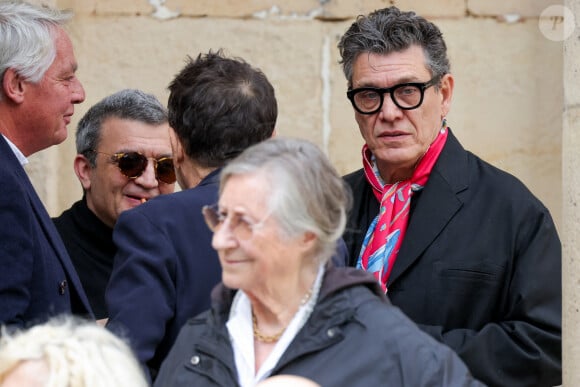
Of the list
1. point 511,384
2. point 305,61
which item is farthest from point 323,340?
point 305,61

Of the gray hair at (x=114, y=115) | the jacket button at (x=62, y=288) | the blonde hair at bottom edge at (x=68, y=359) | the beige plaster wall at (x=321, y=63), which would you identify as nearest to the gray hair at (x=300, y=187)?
the blonde hair at bottom edge at (x=68, y=359)

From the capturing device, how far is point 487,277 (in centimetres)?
380

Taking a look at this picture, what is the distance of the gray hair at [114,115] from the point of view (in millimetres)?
4770

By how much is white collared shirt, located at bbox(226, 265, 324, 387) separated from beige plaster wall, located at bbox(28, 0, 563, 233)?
2642 millimetres

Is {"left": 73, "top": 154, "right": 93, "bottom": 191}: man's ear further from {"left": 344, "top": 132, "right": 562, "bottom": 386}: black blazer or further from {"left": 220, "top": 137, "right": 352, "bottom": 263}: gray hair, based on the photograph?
{"left": 220, "top": 137, "right": 352, "bottom": 263}: gray hair

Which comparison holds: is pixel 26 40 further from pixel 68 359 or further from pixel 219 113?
pixel 68 359

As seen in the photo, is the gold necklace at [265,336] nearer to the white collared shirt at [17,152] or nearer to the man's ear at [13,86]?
the white collared shirt at [17,152]

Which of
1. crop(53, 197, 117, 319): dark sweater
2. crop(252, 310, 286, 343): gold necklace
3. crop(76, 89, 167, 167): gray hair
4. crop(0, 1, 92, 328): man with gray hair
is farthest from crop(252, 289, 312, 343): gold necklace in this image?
crop(76, 89, 167, 167): gray hair

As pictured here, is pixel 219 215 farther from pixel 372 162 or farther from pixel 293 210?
pixel 372 162

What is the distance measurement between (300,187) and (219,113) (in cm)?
65

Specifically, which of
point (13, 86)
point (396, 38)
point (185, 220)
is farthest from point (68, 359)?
point (396, 38)

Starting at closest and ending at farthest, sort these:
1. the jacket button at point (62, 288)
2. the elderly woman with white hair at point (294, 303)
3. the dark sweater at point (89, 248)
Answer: the elderly woman with white hair at point (294, 303) < the jacket button at point (62, 288) < the dark sweater at point (89, 248)

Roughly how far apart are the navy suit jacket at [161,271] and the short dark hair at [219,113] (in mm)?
120

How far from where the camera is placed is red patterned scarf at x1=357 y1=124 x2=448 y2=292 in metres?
3.96
